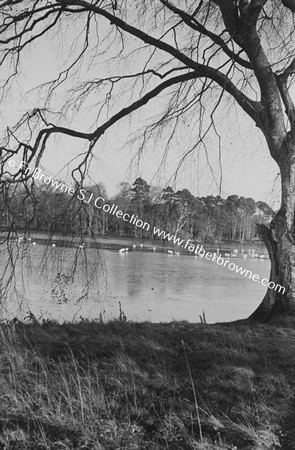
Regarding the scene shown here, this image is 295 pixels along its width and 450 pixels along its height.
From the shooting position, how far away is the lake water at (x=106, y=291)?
5879mm

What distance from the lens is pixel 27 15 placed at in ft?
21.5

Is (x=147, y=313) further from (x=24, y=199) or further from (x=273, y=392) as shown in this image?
(x=273, y=392)

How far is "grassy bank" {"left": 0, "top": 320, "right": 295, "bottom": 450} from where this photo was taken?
240 cm

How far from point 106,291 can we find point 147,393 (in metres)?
7.92

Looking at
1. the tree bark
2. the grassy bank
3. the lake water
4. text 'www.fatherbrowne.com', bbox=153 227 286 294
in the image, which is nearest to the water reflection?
the lake water

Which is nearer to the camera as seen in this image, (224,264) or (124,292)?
(124,292)

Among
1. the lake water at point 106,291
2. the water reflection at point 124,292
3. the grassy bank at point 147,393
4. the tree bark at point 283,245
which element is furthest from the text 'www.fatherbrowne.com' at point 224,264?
the grassy bank at point 147,393

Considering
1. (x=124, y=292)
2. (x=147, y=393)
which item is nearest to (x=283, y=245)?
(x=147, y=393)

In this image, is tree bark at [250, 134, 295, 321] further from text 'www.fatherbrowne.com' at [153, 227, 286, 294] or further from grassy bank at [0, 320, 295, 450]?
grassy bank at [0, 320, 295, 450]

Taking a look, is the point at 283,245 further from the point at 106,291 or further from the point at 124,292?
the point at 124,292

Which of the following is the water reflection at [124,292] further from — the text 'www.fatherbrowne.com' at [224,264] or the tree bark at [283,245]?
the tree bark at [283,245]

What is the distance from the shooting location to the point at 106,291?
35.3 ft

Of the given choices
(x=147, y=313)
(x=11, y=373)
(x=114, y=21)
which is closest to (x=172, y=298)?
(x=147, y=313)

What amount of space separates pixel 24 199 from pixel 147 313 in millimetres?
4470
